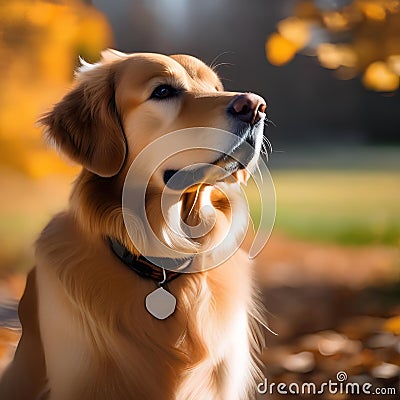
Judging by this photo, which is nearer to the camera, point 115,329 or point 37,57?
point 115,329

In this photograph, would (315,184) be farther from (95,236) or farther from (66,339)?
(66,339)

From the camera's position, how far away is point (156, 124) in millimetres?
1963

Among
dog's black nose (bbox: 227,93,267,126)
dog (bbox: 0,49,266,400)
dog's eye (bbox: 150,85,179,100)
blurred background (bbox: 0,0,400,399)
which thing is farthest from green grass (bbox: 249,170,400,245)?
dog's eye (bbox: 150,85,179,100)

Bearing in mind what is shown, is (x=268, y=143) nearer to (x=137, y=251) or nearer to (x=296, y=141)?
(x=296, y=141)

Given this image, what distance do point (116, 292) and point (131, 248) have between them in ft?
0.50

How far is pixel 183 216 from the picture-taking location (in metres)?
2.09

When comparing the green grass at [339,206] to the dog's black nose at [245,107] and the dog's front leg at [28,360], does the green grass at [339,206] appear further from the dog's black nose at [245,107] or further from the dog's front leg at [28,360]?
the dog's front leg at [28,360]

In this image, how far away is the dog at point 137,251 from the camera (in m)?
1.96

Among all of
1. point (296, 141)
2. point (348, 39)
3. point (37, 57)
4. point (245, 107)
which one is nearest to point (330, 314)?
point (296, 141)

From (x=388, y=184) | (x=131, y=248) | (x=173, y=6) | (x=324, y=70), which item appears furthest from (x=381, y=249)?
(x=173, y=6)

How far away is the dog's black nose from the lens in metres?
1.90

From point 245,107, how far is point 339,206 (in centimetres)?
63

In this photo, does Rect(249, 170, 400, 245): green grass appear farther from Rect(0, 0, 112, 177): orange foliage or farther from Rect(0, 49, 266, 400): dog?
Rect(0, 0, 112, 177): orange foliage

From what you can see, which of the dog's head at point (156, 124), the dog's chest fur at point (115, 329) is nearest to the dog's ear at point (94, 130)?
the dog's head at point (156, 124)
